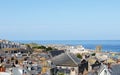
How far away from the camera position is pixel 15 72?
3866cm

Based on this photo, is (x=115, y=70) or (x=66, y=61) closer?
(x=115, y=70)

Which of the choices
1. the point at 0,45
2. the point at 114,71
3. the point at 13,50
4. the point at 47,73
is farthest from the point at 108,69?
the point at 0,45

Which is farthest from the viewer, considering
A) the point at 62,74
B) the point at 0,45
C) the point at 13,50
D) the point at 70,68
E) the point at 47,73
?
the point at 0,45

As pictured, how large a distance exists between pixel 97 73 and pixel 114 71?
1989mm

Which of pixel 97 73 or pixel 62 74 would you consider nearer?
pixel 97 73

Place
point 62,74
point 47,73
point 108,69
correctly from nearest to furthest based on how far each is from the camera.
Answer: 1. point 108,69
2. point 47,73
3. point 62,74

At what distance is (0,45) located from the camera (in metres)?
109

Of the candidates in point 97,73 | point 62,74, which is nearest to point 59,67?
point 62,74

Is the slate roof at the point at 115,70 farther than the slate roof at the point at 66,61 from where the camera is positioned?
No

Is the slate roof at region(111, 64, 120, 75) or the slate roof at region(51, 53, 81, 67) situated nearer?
the slate roof at region(111, 64, 120, 75)

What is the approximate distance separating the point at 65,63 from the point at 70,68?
5.45ft

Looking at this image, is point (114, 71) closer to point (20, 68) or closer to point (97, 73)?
point (97, 73)

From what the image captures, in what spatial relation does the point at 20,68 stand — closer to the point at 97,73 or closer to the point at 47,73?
the point at 47,73

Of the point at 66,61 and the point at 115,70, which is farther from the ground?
the point at 115,70
